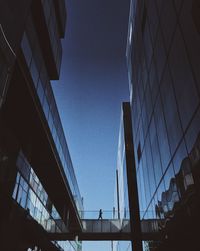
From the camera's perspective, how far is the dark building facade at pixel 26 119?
13.2 meters

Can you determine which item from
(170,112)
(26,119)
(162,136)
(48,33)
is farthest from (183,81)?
(48,33)

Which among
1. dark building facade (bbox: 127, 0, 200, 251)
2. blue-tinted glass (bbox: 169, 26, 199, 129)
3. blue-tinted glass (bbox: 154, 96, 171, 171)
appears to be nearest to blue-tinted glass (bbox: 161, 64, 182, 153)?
dark building facade (bbox: 127, 0, 200, 251)

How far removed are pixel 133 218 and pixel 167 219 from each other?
14.1 m

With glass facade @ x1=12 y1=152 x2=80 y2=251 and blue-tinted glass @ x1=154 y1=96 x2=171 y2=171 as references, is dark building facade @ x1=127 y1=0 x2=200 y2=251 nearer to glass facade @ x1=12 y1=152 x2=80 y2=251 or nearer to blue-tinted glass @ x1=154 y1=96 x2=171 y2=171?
blue-tinted glass @ x1=154 y1=96 x2=171 y2=171

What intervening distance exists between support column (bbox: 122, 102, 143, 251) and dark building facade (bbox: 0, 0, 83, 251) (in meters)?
8.44

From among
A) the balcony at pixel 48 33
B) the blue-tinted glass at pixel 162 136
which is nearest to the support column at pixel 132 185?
the balcony at pixel 48 33

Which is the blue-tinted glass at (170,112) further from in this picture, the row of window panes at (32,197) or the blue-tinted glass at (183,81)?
the row of window panes at (32,197)

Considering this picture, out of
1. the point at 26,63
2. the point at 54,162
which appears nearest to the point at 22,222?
the point at 54,162

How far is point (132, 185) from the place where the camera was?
3222 centimetres

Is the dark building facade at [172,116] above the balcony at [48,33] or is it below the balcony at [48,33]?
below

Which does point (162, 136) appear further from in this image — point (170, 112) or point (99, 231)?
point (99, 231)

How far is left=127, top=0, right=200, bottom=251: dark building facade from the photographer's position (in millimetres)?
10250

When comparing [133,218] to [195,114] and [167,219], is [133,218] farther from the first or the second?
[195,114]

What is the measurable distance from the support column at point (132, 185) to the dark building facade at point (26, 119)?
844 cm
